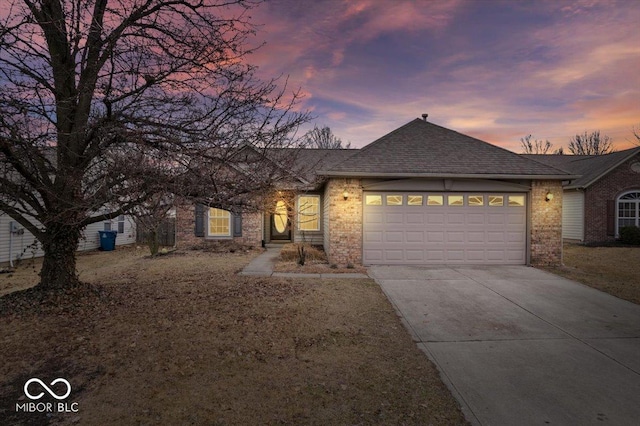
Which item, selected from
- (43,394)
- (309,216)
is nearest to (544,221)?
(309,216)

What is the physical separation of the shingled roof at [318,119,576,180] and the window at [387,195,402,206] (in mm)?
750

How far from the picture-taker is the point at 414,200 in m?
10.3

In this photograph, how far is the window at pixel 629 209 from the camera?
56.3 feet

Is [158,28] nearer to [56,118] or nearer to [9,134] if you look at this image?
[56,118]

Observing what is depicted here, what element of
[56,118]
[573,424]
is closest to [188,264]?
[56,118]

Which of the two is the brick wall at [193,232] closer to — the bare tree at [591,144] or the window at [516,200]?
the window at [516,200]

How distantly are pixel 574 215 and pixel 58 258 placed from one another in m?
22.3

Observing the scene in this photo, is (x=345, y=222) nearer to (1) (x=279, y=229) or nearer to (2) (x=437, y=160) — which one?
(2) (x=437, y=160)

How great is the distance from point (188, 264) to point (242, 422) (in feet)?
29.3

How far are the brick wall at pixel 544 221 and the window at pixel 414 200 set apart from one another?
141 inches

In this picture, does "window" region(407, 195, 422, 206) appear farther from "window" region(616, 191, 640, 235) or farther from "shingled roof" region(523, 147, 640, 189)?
"window" region(616, 191, 640, 235)

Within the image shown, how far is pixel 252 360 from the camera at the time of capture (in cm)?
409

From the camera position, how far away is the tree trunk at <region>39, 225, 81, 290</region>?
576 cm

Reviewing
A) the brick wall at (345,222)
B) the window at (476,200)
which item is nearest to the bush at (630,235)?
the window at (476,200)
